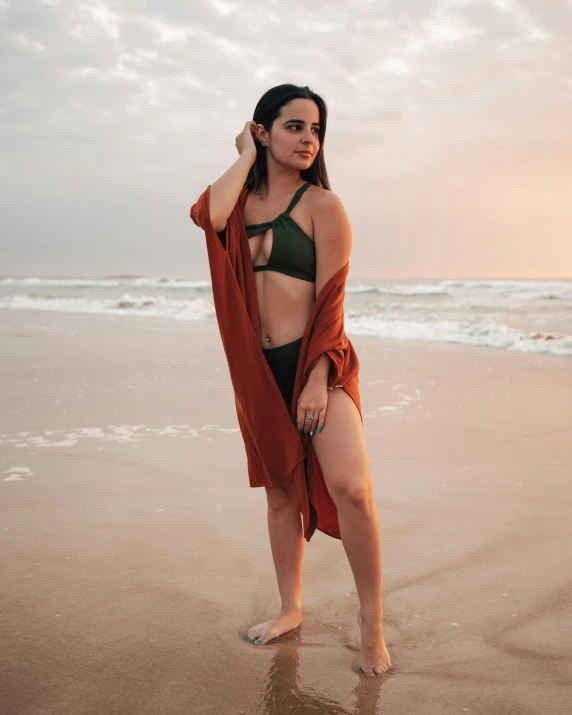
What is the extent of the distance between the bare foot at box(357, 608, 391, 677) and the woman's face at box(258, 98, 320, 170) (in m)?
1.57

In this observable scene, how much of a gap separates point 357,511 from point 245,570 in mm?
936

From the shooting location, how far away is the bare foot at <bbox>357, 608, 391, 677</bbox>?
2.26 m

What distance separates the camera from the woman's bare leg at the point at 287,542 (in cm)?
261

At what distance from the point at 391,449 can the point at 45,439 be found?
2444 mm

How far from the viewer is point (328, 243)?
2369 mm

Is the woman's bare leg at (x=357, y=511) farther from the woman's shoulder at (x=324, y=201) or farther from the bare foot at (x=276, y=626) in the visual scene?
the woman's shoulder at (x=324, y=201)

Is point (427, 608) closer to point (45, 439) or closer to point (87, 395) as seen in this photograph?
point (45, 439)

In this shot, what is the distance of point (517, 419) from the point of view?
5.71 metres

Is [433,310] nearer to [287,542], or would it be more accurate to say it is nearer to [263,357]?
[287,542]

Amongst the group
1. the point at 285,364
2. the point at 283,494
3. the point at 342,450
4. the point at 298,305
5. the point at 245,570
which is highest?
the point at 298,305

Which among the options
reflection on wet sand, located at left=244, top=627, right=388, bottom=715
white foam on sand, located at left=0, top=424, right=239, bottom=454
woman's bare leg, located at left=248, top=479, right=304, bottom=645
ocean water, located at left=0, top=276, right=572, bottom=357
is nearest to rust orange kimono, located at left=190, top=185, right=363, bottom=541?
woman's bare leg, located at left=248, top=479, right=304, bottom=645

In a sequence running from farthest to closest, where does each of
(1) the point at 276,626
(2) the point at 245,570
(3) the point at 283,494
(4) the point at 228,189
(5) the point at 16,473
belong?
(5) the point at 16,473
(2) the point at 245,570
(3) the point at 283,494
(1) the point at 276,626
(4) the point at 228,189

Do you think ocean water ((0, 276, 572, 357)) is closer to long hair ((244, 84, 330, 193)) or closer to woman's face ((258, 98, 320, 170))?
long hair ((244, 84, 330, 193))

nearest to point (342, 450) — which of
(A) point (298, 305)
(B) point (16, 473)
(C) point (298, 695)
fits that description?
(A) point (298, 305)
